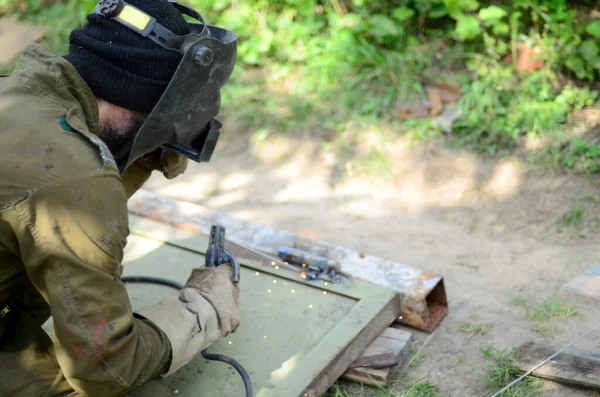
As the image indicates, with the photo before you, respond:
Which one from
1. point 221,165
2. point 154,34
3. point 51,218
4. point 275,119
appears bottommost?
point 221,165

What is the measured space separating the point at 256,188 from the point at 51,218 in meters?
2.96

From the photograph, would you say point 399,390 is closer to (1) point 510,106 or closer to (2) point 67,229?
(2) point 67,229

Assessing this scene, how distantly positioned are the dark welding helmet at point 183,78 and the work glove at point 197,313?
49cm

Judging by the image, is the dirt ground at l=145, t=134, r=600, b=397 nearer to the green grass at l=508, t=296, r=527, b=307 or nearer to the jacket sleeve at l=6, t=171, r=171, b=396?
the green grass at l=508, t=296, r=527, b=307

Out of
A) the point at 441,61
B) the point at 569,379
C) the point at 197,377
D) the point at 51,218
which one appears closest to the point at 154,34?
the point at 51,218

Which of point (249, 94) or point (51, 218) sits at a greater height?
point (51, 218)

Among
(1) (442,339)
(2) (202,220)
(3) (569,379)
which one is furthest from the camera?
(2) (202,220)

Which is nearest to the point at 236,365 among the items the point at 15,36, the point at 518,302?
the point at 518,302

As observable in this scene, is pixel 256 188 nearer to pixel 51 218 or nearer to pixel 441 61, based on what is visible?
pixel 441 61

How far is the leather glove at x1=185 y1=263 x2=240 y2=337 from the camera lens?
7.90ft

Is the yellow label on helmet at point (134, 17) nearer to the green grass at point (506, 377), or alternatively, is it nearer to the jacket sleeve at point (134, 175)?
the jacket sleeve at point (134, 175)

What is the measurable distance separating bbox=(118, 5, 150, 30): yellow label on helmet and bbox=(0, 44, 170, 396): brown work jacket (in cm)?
25

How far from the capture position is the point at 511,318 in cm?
315

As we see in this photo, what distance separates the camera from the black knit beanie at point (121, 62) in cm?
212
